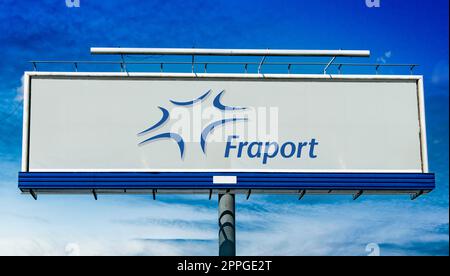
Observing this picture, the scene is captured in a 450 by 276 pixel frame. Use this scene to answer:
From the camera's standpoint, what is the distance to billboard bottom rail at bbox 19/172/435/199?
1131 inches

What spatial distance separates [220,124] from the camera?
1187 inches

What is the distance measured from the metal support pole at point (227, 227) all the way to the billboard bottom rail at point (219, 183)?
0.59 metres

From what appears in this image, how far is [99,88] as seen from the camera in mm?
30141

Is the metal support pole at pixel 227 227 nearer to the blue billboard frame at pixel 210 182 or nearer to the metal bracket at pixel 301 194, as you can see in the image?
the blue billboard frame at pixel 210 182

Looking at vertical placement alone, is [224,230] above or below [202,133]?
below

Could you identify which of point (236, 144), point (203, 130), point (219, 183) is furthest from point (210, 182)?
point (203, 130)

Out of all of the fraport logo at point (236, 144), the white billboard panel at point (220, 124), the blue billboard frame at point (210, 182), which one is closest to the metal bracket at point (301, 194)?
the blue billboard frame at point (210, 182)

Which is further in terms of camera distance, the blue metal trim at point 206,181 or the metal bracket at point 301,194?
the metal bracket at point 301,194

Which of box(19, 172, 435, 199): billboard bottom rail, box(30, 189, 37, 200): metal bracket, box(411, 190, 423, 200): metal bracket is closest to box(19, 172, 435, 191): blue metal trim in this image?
box(19, 172, 435, 199): billboard bottom rail

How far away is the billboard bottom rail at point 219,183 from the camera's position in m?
28.7

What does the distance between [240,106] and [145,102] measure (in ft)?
14.2

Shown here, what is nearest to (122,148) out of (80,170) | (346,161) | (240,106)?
(80,170)

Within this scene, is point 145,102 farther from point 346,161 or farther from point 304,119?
point 346,161

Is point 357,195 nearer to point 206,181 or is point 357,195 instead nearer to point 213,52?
point 206,181
